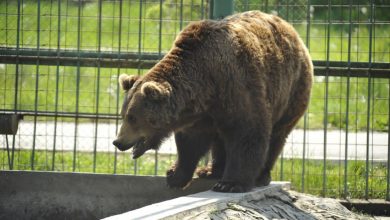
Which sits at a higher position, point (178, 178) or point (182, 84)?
point (182, 84)

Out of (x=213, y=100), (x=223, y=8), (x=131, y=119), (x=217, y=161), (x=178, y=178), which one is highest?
(x=223, y=8)

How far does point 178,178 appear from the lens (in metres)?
8.11

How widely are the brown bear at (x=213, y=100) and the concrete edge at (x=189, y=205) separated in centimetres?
15

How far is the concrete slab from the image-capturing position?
328 inches

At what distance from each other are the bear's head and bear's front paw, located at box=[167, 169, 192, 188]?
0.54 metres

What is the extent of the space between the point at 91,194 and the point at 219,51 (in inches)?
81.8

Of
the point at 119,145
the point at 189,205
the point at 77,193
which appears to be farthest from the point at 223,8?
the point at 189,205

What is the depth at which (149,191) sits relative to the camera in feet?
27.4

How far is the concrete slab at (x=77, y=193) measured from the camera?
27.4ft

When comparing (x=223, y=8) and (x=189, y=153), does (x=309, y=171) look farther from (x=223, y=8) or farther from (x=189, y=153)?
(x=189, y=153)

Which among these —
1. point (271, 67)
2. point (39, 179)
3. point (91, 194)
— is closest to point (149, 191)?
point (91, 194)

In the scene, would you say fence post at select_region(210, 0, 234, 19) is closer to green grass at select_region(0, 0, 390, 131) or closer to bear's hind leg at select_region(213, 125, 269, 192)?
green grass at select_region(0, 0, 390, 131)

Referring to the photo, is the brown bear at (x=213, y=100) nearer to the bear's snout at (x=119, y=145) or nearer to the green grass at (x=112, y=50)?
the bear's snout at (x=119, y=145)

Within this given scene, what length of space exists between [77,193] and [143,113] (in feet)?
4.60
